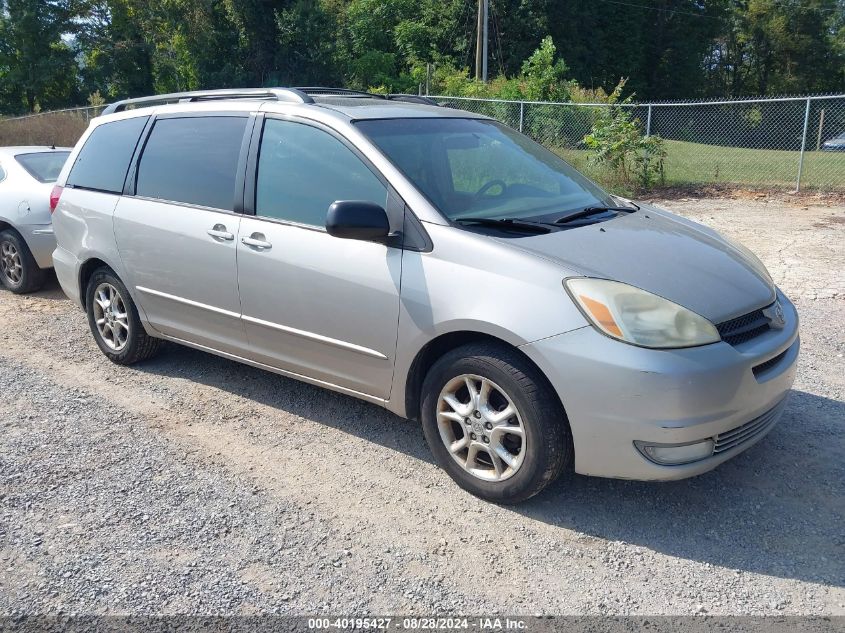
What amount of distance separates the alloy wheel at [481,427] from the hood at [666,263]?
27.0 inches

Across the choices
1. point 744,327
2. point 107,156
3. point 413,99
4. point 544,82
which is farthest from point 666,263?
point 544,82

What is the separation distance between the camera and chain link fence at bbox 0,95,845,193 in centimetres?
1403

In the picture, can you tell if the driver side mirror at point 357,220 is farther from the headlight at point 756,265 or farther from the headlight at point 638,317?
the headlight at point 756,265

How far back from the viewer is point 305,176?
419 centimetres

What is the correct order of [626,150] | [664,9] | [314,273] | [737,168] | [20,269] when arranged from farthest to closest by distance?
[664,9] → [737,168] → [626,150] → [20,269] → [314,273]

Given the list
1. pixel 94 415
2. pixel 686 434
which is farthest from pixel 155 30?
pixel 686 434

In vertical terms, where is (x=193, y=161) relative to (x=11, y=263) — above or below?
above

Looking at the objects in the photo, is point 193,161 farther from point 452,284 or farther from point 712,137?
point 712,137

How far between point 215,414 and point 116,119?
2.40 meters

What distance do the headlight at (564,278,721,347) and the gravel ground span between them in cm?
89

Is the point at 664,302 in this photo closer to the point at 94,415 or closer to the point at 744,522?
the point at 744,522

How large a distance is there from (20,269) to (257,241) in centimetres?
473

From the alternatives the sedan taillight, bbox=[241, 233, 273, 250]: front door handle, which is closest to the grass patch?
the sedan taillight

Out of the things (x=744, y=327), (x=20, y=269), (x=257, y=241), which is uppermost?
(x=257, y=241)
